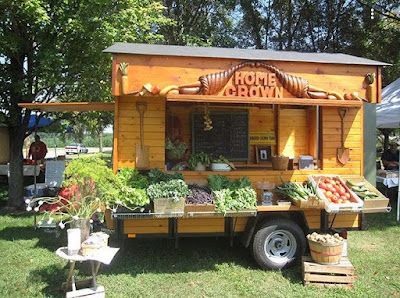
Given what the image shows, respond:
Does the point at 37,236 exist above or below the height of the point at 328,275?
below

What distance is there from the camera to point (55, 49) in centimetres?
924

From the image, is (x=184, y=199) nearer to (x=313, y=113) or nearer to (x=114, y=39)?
(x=313, y=113)

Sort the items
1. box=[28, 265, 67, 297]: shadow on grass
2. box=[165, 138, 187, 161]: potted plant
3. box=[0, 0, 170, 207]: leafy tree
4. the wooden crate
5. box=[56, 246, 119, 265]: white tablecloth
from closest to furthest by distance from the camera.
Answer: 1. box=[56, 246, 119, 265]: white tablecloth
2. box=[28, 265, 67, 297]: shadow on grass
3. the wooden crate
4. box=[165, 138, 187, 161]: potted plant
5. box=[0, 0, 170, 207]: leafy tree

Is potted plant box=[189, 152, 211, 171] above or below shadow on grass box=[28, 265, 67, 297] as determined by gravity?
above

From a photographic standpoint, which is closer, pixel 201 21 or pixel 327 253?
pixel 327 253

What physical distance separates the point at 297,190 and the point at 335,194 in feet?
1.74

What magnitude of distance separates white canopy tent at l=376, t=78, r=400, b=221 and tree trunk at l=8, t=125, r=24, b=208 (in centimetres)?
929

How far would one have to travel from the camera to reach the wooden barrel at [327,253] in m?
5.27

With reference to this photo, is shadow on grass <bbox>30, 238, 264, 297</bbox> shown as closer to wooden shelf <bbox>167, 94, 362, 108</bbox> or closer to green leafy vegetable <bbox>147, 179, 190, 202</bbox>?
green leafy vegetable <bbox>147, 179, 190, 202</bbox>

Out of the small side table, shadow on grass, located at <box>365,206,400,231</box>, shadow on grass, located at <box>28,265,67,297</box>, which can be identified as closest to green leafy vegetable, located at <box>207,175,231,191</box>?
the small side table

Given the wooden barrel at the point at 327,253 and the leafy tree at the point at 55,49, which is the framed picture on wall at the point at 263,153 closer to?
the wooden barrel at the point at 327,253

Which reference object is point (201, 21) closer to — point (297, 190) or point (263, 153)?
point (263, 153)

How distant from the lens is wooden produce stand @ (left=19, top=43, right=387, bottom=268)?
5.65m

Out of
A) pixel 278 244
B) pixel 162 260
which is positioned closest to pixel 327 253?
pixel 278 244
